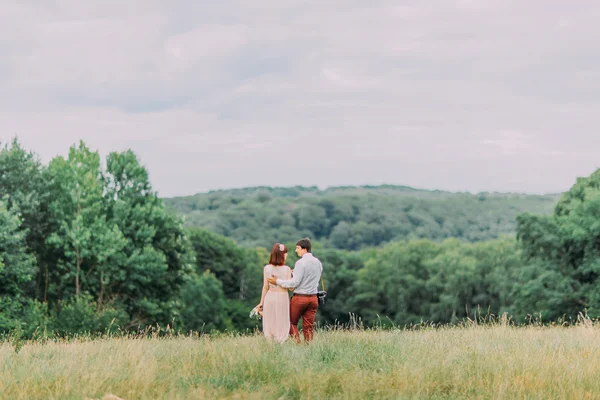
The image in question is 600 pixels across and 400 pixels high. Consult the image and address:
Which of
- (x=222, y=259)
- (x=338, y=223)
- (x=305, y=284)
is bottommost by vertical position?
(x=222, y=259)

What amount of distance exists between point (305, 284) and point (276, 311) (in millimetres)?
804

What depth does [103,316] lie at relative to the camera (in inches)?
1315

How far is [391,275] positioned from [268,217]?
287 ft

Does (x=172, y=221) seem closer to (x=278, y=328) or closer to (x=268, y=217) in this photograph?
(x=278, y=328)

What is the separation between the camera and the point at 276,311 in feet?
41.2

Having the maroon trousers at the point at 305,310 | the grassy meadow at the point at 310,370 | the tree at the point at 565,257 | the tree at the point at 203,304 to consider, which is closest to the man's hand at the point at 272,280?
the maroon trousers at the point at 305,310

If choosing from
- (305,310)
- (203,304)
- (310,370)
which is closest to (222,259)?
(203,304)

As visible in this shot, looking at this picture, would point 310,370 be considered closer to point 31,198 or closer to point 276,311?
point 276,311

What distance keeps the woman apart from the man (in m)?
0.14

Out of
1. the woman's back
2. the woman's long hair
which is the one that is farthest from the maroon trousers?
the woman's long hair

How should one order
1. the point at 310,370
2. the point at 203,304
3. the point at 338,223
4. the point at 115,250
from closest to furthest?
1. the point at 310,370
2. the point at 115,250
3. the point at 203,304
4. the point at 338,223

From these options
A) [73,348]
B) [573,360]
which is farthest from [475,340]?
[73,348]

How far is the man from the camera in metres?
12.1

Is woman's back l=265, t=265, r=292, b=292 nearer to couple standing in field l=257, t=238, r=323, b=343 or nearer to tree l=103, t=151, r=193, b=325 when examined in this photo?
couple standing in field l=257, t=238, r=323, b=343
